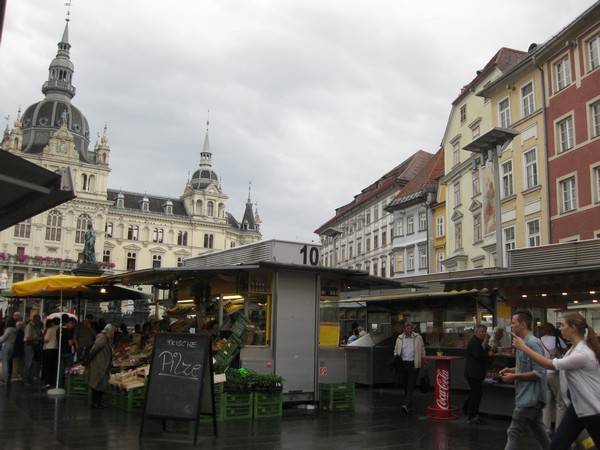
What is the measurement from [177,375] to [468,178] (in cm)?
2795

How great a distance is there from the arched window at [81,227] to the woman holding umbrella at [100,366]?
7824cm

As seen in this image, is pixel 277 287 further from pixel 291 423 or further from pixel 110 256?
pixel 110 256

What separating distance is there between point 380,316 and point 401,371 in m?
6.71

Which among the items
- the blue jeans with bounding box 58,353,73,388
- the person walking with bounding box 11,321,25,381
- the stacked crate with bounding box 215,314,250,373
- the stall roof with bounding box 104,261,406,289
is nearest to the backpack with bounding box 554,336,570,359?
the stall roof with bounding box 104,261,406,289

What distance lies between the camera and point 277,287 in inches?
484

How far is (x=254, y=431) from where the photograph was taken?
9680mm

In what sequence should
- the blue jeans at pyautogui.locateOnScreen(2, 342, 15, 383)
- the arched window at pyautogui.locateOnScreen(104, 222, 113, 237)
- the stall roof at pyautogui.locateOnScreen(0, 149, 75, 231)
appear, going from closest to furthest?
the stall roof at pyautogui.locateOnScreen(0, 149, 75, 231)
the blue jeans at pyautogui.locateOnScreen(2, 342, 15, 383)
the arched window at pyautogui.locateOnScreen(104, 222, 113, 237)

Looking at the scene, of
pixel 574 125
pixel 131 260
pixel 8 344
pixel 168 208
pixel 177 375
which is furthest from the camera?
pixel 168 208

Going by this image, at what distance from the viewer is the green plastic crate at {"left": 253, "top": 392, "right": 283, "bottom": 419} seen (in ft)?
36.0

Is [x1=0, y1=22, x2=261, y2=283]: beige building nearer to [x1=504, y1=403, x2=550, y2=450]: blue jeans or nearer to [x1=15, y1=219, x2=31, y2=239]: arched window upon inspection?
[x1=15, y1=219, x2=31, y2=239]: arched window

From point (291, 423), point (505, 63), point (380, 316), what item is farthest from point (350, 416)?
point (505, 63)

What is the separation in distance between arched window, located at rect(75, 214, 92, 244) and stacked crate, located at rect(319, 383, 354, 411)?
263ft

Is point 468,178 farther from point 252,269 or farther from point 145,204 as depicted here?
point 145,204

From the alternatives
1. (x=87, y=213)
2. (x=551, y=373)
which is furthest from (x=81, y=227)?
(x=551, y=373)
